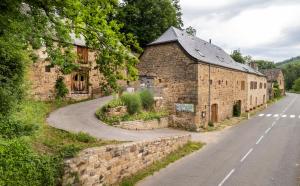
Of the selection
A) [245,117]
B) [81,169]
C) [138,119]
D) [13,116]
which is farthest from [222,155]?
[245,117]

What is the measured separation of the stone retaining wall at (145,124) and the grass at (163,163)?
4.38 metres

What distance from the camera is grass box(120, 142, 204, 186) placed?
1229cm

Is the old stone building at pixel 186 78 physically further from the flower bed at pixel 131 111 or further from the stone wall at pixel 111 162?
the stone wall at pixel 111 162

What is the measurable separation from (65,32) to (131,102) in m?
13.9

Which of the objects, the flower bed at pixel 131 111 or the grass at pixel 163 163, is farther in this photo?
the flower bed at pixel 131 111

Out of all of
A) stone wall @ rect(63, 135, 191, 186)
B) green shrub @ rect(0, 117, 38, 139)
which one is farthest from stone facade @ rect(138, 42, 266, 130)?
green shrub @ rect(0, 117, 38, 139)

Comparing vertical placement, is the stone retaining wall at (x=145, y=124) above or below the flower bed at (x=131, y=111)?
below

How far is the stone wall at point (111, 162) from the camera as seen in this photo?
949 centimetres

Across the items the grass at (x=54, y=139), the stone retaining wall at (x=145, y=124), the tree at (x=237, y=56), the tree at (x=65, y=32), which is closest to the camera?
the tree at (x=65, y=32)

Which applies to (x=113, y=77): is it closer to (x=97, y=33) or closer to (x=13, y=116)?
(x=97, y=33)

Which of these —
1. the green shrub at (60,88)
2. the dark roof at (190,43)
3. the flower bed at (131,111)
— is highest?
the dark roof at (190,43)

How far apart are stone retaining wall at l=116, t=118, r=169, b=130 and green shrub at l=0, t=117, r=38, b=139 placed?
10489 mm

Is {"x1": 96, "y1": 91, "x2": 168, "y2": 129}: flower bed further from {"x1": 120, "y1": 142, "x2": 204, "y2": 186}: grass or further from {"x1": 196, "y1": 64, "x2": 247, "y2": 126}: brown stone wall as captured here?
{"x1": 120, "y1": 142, "x2": 204, "y2": 186}: grass

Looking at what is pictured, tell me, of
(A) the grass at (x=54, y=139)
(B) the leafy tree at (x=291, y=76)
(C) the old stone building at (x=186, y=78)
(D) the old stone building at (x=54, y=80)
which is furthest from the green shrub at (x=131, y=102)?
(B) the leafy tree at (x=291, y=76)
